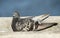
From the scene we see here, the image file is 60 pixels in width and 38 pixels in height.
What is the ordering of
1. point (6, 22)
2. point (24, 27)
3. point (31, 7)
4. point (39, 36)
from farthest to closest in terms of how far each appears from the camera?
point (31, 7), point (6, 22), point (24, 27), point (39, 36)

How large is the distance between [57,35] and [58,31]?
0.07 meters

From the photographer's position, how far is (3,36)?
4.03 ft

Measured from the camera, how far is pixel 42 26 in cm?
138

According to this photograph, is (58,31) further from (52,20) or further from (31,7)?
(31,7)

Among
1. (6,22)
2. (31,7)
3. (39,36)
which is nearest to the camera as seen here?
(39,36)

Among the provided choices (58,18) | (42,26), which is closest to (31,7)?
(58,18)

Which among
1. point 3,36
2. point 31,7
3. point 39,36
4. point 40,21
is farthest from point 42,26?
point 31,7

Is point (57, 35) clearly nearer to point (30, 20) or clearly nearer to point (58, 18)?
point (30, 20)

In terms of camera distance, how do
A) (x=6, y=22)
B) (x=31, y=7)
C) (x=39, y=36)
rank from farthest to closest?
(x=31, y=7), (x=6, y=22), (x=39, y=36)

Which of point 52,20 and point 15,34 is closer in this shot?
point 15,34

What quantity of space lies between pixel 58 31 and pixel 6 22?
43cm

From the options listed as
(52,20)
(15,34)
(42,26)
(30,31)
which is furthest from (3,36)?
(52,20)

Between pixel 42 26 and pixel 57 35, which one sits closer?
pixel 57 35

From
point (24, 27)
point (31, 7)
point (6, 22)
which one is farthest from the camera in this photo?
point (31, 7)
